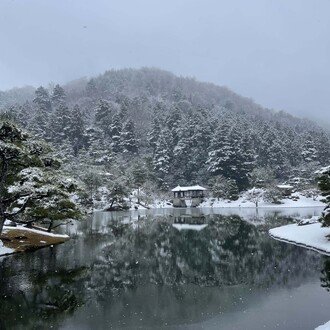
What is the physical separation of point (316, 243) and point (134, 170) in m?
52.5

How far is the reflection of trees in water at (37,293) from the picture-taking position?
11124 mm

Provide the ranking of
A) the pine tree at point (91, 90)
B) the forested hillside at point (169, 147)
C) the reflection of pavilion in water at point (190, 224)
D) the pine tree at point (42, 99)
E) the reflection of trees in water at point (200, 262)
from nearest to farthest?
the reflection of trees in water at point (200, 262), the reflection of pavilion in water at point (190, 224), the forested hillside at point (169, 147), the pine tree at point (42, 99), the pine tree at point (91, 90)

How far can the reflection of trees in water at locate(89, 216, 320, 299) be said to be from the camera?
51.1 feet

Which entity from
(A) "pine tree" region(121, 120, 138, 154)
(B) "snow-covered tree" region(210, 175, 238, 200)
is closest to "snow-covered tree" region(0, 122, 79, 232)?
(B) "snow-covered tree" region(210, 175, 238, 200)

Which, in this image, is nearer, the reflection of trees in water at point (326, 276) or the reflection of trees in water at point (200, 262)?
the reflection of trees in water at point (326, 276)

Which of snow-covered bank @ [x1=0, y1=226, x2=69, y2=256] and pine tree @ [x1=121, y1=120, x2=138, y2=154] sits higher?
pine tree @ [x1=121, y1=120, x2=138, y2=154]

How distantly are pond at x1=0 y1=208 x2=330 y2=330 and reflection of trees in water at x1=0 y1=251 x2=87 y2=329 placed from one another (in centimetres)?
3

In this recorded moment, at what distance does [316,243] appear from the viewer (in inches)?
874

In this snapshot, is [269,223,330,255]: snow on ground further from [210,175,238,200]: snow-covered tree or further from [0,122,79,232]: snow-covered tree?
[210,175,238,200]: snow-covered tree

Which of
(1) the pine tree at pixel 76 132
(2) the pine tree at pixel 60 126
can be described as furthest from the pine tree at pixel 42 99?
(1) the pine tree at pixel 76 132

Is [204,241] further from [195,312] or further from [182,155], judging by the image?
[182,155]

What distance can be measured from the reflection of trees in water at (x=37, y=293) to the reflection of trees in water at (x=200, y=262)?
3.34ft

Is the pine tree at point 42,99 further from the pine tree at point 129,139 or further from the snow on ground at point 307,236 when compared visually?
the snow on ground at point 307,236

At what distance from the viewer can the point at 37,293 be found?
13.8m
